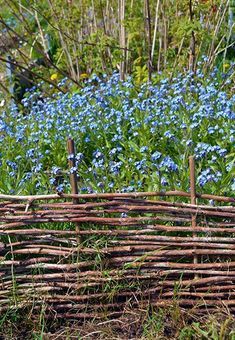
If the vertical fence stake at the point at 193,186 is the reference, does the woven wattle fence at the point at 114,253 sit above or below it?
below

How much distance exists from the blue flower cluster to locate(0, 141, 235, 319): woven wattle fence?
0.66 feet

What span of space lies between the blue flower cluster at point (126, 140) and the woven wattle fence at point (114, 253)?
0.20 metres

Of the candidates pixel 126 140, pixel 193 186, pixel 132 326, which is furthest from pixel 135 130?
pixel 132 326

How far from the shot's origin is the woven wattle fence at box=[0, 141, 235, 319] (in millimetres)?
3068

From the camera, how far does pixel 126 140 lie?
394 centimetres

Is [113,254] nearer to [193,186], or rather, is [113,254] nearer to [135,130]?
[193,186]

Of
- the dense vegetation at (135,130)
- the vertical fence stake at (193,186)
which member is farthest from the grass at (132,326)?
the vertical fence stake at (193,186)

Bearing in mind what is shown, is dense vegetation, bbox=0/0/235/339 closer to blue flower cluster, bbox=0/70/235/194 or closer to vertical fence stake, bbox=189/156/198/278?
blue flower cluster, bbox=0/70/235/194

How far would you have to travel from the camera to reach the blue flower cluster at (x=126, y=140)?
11.2 ft

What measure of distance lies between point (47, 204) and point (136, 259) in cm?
54

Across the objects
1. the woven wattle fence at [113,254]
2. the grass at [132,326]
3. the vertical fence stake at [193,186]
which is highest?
the vertical fence stake at [193,186]

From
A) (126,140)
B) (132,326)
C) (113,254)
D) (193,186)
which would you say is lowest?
(132,326)

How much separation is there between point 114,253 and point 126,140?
99 cm

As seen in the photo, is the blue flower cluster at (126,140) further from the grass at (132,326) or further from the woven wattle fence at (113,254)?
the grass at (132,326)
